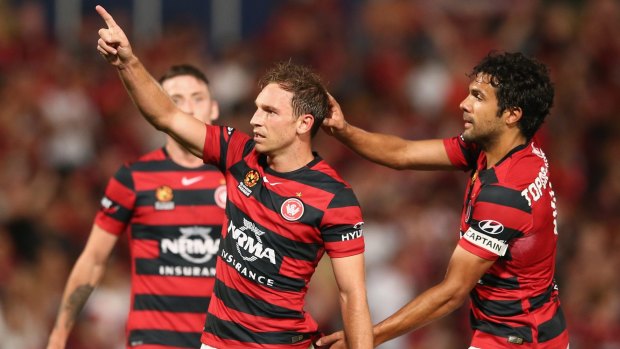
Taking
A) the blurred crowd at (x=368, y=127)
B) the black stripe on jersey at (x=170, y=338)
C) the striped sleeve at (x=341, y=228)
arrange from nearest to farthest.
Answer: the striped sleeve at (x=341, y=228) < the black stripe on jersey at (x=170, y=338) < the blurred crowd at (x=368, y=127)

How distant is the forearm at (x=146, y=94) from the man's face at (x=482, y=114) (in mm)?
1386

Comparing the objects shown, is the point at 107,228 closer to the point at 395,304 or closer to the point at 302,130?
the point at 302,130

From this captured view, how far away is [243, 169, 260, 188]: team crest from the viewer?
5184mm

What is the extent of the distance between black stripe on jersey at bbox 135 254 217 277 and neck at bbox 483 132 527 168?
63.3 inches

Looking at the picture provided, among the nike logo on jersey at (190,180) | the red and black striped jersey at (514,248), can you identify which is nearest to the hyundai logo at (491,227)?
the red and black striped jersey at (514,248)

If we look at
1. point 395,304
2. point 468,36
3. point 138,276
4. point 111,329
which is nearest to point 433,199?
point 395,304

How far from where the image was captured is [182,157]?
20.4ft

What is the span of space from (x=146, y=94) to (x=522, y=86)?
176 centimetres

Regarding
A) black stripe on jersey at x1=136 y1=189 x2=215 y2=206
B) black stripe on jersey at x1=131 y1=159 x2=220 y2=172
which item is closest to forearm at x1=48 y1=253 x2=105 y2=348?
black stripe on jersey at x1=136 y1=189 x2=215 y2=206

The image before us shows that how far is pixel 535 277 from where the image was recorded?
527 centimetres

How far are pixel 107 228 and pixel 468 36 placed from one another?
6028 mm

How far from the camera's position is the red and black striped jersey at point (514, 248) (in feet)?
16.8

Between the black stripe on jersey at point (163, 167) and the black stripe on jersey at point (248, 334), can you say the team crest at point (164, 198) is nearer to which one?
the black stripe on jersey at point (163, 167)

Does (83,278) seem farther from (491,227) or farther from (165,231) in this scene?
(491,227)
